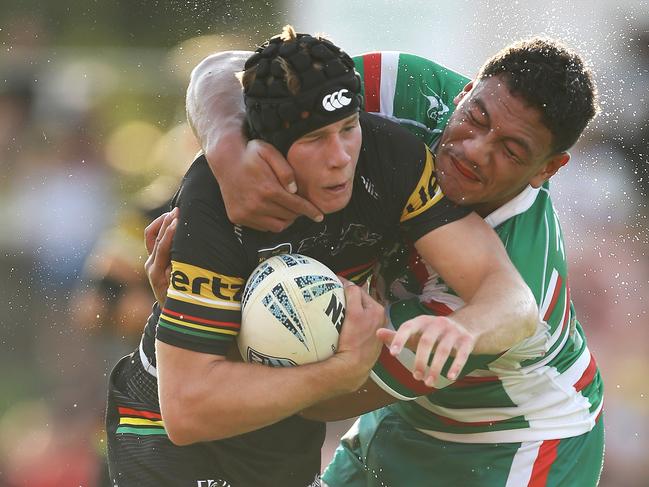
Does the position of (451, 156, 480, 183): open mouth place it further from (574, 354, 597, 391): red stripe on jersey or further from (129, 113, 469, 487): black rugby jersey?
(574, 354, 597, 391): red stripe on jersey

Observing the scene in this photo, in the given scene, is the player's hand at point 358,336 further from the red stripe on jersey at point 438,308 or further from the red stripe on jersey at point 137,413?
the red stripe on jersey at point 137,413

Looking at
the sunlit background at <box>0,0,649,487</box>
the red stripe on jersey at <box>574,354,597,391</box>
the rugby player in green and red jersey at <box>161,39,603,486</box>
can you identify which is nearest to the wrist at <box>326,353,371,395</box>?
the rugby player in green and red jersey at <box>161,39,603,486</box>

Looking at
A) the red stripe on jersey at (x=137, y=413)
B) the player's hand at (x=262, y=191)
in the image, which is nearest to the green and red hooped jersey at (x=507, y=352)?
the player's hand at (x=262, y=191)

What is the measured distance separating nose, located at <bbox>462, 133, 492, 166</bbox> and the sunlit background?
126 inches

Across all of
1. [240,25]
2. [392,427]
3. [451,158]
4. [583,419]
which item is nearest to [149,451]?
[392,427]

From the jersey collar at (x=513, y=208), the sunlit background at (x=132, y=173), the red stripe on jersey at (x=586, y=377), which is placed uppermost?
the jersey collar at (x=513, y=208)

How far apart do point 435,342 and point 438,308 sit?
996 mm

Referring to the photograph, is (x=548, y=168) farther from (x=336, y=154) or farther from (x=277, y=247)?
(x=277, y=247)

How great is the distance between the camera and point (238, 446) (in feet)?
13.3

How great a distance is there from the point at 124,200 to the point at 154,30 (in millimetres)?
2026

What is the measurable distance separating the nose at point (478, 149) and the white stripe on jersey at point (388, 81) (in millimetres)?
466

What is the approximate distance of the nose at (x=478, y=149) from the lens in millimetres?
3938

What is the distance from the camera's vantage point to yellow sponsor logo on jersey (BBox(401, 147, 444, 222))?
3719mm

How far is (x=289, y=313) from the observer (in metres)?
3.42
